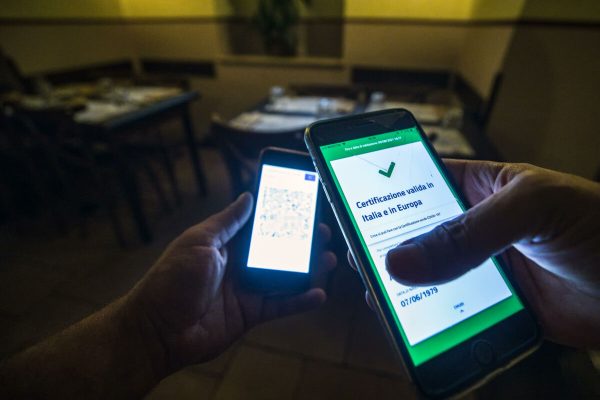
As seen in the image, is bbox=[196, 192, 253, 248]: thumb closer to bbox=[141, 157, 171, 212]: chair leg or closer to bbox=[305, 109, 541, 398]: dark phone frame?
bbox=[305, 109, 541, 398]: dark phone frame

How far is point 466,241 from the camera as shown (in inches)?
18.2

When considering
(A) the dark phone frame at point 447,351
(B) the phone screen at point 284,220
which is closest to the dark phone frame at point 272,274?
(B) the phone screen at point 284,220

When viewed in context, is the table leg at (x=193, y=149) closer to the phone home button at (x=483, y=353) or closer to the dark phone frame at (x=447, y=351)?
the dark phone frame at (x=447, y=351)

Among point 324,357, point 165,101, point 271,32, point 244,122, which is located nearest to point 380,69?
point 271,32

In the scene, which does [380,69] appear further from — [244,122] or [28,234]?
[28,234]

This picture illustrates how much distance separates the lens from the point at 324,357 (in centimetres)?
129

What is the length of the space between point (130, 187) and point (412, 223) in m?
1.84

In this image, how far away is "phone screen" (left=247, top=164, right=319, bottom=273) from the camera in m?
0.82

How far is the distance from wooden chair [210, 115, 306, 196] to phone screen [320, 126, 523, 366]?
677 millimetres

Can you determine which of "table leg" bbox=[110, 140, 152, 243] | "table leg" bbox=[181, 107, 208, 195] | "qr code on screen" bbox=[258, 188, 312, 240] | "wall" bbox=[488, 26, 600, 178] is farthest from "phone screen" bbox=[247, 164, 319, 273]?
"table leg" bbox=[181, 107, 208, 195]

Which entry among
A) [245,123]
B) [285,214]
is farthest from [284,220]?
[245,123]

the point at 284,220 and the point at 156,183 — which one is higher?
the point at 284,220

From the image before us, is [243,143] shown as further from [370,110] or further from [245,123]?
[370,110]

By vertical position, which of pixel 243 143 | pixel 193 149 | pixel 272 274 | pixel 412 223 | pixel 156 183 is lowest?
pixel 156 183
